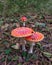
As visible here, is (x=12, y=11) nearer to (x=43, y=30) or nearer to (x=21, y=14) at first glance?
(x=21, y=14)

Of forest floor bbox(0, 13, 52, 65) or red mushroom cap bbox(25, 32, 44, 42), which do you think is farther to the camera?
forest floor bbox(0, 13, 52, 65)

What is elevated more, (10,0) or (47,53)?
(10,0)

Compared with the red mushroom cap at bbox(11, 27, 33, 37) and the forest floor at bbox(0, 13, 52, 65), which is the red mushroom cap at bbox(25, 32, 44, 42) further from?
the forest floor at bbox(0, 13, 52, 65)

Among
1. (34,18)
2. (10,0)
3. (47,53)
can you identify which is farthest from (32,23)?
(47,53)

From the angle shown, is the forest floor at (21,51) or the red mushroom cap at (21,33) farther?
the forest floor at (21,51)

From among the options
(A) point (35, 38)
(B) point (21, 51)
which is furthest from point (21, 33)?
(B) point (21, 51)

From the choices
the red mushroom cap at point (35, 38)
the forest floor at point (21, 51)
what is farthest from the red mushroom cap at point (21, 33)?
the forest floor at point (21, 51)

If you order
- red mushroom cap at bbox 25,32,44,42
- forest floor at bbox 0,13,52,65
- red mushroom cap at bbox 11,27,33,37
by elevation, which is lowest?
forest floor at bbox 0,13,52,65

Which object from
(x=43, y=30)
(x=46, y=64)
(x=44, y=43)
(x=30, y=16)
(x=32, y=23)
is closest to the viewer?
(x=46, y=64)

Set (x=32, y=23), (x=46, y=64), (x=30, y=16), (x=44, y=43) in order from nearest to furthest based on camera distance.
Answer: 1. (x=46, y=64)
2. (x=44, y=43)
3. (x=32, y=23)
4. (x=30, y=16)

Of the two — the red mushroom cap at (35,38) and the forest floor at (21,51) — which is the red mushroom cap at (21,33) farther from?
the forest floor at (21,51)

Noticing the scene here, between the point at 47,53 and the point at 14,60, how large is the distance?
0.36m

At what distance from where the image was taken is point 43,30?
8.36 ft

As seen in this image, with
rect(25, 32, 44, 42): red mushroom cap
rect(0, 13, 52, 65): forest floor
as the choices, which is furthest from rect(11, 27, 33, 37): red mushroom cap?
rect(0, 13, 52, 65): forest floor
